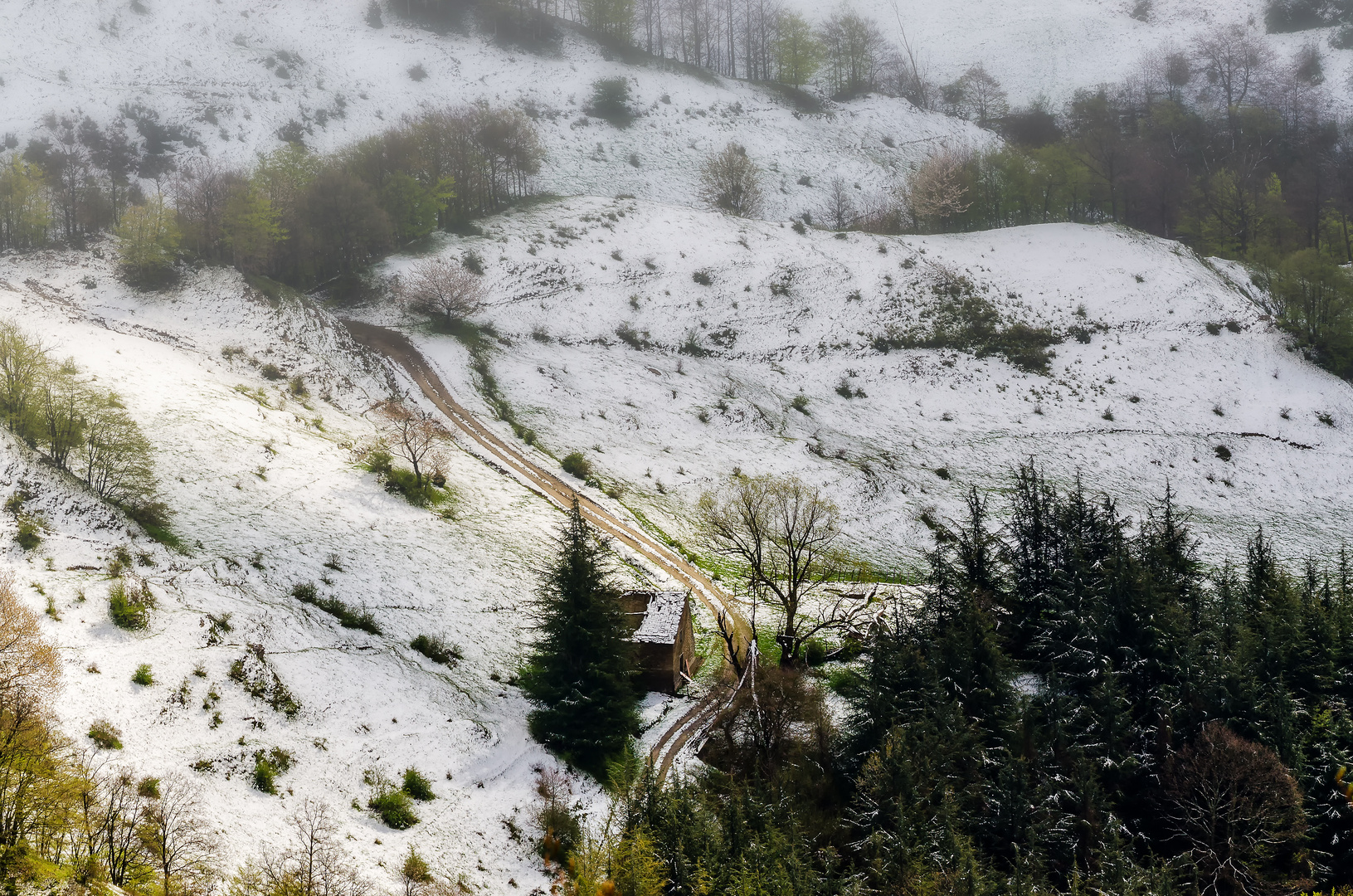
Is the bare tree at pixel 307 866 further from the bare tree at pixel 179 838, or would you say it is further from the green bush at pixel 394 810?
the green bush at pixel 394 810

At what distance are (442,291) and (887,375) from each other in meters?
33.8

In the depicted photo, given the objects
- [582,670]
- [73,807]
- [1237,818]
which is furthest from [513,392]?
[1237,818]

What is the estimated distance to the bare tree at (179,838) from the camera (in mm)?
19312

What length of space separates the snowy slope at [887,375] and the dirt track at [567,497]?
254 centimetres

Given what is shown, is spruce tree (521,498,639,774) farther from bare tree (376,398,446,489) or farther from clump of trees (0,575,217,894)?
bare tree (376,398,446,489)

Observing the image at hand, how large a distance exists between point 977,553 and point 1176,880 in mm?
13890

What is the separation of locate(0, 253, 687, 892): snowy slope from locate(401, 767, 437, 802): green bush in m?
0.34

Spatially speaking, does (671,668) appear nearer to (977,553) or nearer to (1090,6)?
(977,553)

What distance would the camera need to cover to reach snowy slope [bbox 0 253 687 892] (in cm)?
2491

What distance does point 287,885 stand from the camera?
1908cm

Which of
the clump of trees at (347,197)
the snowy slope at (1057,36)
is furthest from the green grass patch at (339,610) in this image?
the snowy slope at (1057,36)

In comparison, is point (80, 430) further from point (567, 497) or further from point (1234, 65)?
point (1234, 65)

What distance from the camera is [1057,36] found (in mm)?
123625

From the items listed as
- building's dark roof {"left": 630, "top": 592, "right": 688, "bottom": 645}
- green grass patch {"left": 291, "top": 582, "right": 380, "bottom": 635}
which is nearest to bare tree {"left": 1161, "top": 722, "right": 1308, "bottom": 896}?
building's dark roof {"left": 630, "top": 592, "right": 688, "bottom": 645}
